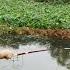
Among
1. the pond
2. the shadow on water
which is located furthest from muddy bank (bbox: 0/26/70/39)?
the shadow on water

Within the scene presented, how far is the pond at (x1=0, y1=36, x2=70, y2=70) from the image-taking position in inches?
317

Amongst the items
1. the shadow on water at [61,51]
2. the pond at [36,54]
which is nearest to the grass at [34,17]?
the pond at [36,54]

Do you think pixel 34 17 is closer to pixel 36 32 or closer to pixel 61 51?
pixel 36 32

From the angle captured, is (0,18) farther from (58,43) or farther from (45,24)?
(58,43)

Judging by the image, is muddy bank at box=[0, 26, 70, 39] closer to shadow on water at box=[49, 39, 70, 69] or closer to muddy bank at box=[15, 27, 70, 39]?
muddy bank at box=[15, 27, 70, 39]

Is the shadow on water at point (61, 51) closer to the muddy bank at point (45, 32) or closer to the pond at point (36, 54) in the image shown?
the pond at point (36, 54)

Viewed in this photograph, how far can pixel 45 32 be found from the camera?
11.2m

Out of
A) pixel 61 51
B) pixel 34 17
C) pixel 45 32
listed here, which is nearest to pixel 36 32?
pixel 45 32

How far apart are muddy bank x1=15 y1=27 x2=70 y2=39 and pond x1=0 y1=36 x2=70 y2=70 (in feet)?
0.88

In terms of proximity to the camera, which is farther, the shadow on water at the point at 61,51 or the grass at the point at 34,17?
the grass at the point at 34,17

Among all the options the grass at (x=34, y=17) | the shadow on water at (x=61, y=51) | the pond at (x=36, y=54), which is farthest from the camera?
the grass at (x=34, y=17)

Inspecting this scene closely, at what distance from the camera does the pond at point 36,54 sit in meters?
8.06

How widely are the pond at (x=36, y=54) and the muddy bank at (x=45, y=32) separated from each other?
0.27 meters

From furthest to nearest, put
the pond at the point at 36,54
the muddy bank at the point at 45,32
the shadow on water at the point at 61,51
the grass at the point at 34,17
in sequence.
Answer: the grass at the point at 34,17, the muddy bank at the point at 45,32, the shadow on water at the point at 61,51, the pond at the point at 36,54
